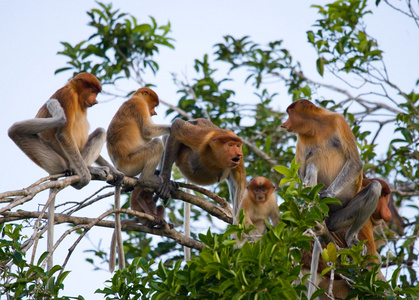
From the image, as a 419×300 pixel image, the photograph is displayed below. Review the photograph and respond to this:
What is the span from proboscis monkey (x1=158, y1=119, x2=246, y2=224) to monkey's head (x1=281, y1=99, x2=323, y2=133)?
1.51ft

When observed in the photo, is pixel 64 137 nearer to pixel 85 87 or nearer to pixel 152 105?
pixel 85 87

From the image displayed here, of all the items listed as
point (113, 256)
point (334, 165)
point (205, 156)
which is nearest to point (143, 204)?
point (113, 256)

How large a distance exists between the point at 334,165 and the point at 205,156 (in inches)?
43.5

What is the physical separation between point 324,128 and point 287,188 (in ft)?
5.22

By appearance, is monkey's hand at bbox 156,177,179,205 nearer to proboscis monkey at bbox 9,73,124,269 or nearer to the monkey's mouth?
proboscis monkey at bbox 9,73,124,269

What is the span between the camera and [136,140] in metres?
4.87

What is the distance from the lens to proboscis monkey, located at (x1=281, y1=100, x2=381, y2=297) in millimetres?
3947

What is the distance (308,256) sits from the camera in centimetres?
423

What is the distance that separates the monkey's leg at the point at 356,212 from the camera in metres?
3.89

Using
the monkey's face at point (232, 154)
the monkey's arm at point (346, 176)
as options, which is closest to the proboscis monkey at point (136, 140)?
the monkey's face at point (232, 154)

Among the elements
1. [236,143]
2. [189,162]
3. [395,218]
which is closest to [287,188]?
[236,143]

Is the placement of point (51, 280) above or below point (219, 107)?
below

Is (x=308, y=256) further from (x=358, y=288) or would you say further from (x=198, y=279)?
(x=198, y=279)

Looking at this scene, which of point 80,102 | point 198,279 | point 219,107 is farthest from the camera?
point 219,107
